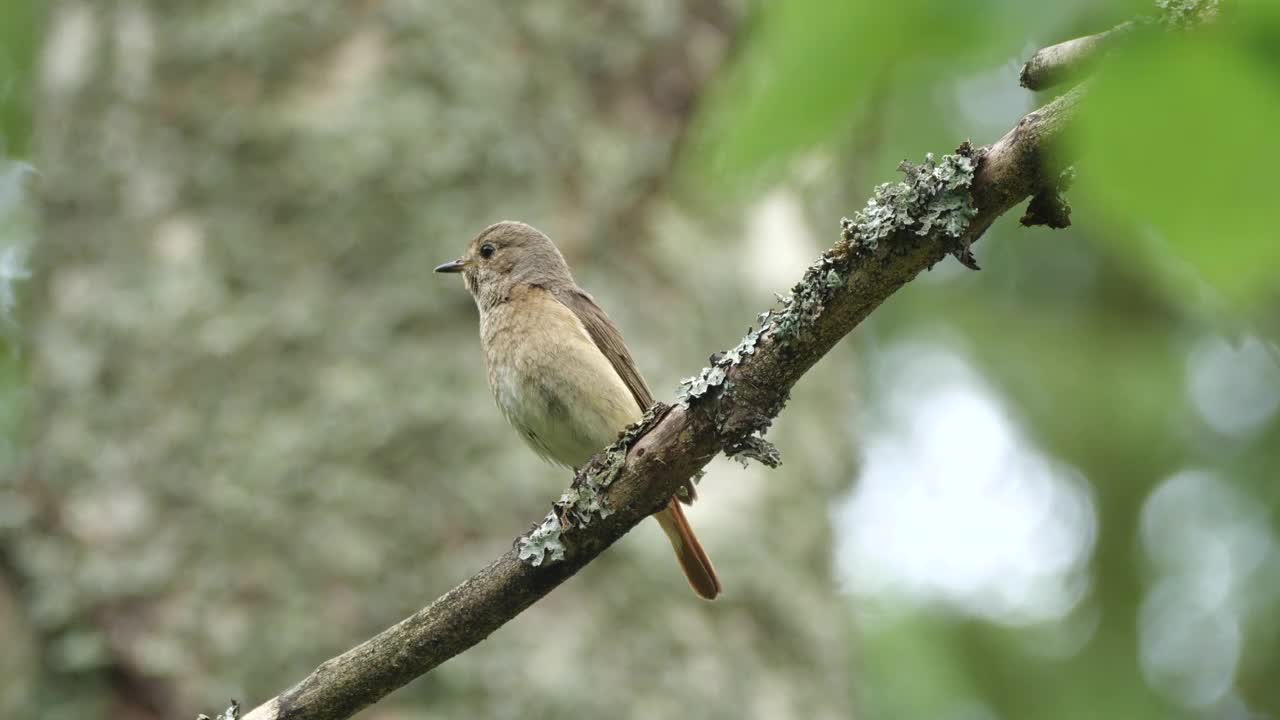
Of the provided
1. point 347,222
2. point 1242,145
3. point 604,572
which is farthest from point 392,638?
point 347,222

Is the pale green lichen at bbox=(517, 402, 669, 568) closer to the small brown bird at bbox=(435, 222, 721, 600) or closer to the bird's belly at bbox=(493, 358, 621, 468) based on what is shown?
the small brown bird at bbox=(435, 222, 721, 600)

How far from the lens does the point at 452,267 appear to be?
4699 millimetres

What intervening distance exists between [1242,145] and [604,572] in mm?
3637

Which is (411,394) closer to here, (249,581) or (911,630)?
(249,581)

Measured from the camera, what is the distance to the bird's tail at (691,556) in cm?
418

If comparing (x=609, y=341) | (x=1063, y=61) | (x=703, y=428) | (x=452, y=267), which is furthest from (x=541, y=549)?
(x=452, y=267)

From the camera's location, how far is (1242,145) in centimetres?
96

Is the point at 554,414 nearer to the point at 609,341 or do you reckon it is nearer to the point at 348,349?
the point at 609,341

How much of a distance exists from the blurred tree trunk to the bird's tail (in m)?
0.25

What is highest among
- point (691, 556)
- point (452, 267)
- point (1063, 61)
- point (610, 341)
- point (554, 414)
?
point (452, 267)

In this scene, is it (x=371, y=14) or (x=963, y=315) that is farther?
(x=963, y=315)

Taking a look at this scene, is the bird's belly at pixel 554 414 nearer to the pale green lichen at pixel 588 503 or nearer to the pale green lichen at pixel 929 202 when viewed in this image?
the pale green lichen at pixel 588 503

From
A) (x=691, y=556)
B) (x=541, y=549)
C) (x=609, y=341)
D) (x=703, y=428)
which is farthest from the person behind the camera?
(x=609, y=341)

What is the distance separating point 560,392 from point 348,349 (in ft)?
2.74
